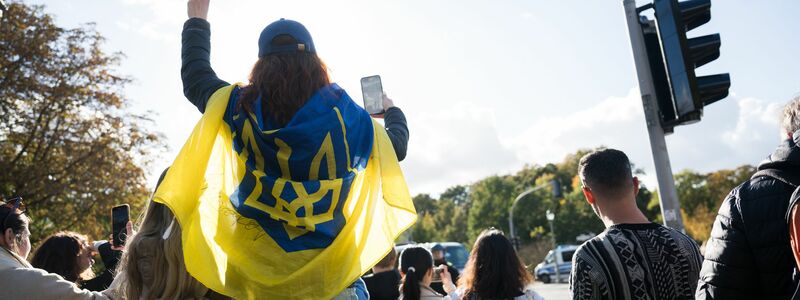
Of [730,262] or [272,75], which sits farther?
[272,75]

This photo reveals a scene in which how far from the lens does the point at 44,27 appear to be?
62.2ft

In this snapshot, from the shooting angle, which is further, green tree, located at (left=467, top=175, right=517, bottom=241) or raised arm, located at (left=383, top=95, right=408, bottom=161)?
green tree, located at (left=467, top=175, right=517, bottom=241)

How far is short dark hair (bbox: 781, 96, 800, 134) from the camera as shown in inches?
90.0

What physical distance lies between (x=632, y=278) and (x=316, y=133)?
Answer: 53.4 inches

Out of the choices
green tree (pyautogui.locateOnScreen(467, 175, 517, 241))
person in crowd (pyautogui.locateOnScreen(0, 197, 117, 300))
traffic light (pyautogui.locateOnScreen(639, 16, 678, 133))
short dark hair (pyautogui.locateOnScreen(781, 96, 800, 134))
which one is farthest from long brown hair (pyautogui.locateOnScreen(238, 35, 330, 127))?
green tree (pyautogui.locateOnScreen(467, 175, 517, 241))

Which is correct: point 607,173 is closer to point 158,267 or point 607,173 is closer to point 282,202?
point 282,202

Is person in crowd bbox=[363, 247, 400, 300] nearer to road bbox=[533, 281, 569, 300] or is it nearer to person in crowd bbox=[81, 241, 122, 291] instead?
person in crowd bbox=[81, 241, 122, 291]

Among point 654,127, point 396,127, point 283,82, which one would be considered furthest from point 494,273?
point 654,127

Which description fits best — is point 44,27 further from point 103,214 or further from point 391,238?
point 391,238

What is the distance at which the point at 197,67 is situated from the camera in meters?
2.57

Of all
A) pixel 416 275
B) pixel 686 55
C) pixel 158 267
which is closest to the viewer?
pixel 158 267

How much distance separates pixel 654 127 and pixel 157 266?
460 centimetres

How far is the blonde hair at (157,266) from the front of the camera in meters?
2.54

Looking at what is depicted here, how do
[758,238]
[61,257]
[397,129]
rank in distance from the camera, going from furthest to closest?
[61,257], [397,129], [758,238]
